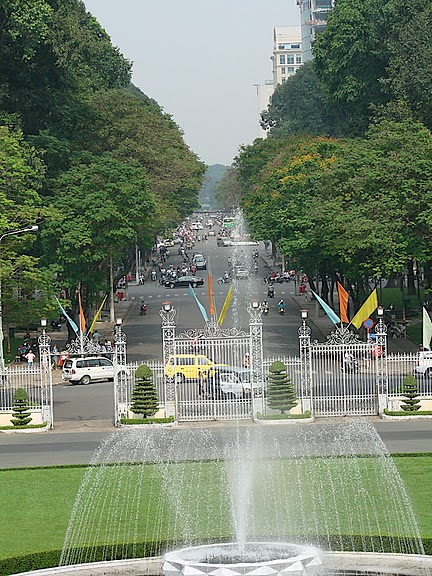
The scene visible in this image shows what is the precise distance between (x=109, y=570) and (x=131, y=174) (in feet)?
126

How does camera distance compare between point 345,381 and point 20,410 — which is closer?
point 20,410

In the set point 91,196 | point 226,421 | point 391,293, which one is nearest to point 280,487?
point 226,421

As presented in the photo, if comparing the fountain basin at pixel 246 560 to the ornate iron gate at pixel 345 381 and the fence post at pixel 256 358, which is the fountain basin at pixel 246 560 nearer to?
the fence post at pixel 256 358

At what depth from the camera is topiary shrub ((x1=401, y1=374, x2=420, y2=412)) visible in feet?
119

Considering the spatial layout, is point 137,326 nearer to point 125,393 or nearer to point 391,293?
point 391,293

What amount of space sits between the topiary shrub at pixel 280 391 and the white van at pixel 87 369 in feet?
42.0

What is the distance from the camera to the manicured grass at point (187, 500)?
72.0ft

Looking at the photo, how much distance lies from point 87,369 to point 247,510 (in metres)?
26.8

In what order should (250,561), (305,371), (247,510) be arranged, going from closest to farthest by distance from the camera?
1. (250,561)
2. (247,510)
3. (305,371)

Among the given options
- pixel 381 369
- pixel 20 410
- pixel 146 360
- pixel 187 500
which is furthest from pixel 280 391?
pixel 146 360

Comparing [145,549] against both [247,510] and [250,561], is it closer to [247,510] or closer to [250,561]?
[247,510]

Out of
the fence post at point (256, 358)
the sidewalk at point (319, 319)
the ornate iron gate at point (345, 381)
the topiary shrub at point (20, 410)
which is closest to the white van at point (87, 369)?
the topiary shrub at point (20, 410)

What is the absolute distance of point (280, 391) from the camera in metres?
36.2

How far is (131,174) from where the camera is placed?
56906mm
